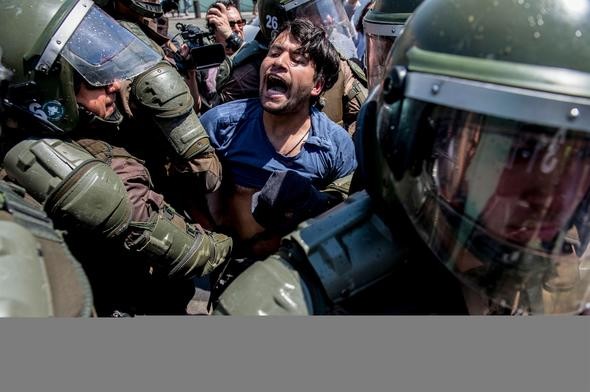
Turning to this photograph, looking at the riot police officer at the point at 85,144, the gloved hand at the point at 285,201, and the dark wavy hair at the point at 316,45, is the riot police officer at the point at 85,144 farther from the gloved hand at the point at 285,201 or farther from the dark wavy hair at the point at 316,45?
the dark wavy hair at the point at 316,45

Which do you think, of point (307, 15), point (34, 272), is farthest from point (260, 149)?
point (34, 272)

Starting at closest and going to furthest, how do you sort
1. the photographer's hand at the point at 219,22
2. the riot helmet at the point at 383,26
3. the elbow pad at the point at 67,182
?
the elbow pad at the point at 67,182 < the riot helmet at the point at 383,26 < the photographer's hand at the point at 219,22

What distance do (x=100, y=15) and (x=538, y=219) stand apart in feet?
5.40

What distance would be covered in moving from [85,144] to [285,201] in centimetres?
79

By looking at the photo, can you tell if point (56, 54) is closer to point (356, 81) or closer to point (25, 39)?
point (25, 39)

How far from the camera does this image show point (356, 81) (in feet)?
10.8

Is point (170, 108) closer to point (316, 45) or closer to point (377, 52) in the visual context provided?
point (316, 45)

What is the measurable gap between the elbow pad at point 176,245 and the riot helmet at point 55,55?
0.47 m

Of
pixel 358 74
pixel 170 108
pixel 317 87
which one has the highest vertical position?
pixel 170 108

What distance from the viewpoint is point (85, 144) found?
201 cm

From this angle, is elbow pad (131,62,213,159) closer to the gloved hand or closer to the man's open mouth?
the man's open mouth

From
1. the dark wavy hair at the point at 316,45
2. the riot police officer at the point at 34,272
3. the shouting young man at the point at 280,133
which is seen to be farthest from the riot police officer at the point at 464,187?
the dark wavy hair at the point at 316,45

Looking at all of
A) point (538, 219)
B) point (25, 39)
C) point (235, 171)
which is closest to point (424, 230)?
point (538, 219)

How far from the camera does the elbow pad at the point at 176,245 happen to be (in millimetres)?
2037
